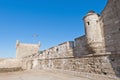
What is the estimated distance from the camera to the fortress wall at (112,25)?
726 cm

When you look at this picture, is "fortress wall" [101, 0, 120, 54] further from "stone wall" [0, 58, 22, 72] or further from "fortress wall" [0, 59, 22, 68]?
"fortress wall" [0, 59, 22, 68]

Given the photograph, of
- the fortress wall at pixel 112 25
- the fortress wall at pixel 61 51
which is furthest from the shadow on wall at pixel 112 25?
the fortress wall at pixel 61 51

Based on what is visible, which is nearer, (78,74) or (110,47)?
(110,47)

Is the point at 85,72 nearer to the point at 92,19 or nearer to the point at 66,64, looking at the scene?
the point at 66,64

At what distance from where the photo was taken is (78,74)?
8539 mm

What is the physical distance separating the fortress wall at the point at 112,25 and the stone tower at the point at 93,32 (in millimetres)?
351

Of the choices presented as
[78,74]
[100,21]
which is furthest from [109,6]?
[78,74]

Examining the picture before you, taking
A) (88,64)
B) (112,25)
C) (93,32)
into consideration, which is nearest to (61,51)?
(88,64)

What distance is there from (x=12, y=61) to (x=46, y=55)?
499 inches

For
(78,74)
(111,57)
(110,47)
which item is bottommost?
(78,74)

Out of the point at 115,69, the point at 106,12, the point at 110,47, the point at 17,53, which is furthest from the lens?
the point at 17,53

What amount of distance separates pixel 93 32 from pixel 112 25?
116cm

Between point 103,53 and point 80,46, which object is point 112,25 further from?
point 80,46

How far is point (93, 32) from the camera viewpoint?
8188 millimetres
